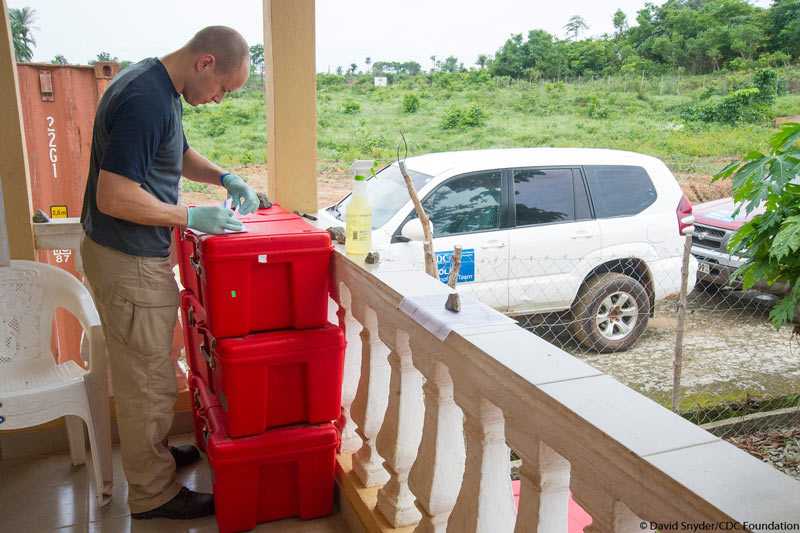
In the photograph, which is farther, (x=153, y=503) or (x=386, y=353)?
(x=153, y=503)

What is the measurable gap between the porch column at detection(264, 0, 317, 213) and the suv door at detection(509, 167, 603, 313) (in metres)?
2.29

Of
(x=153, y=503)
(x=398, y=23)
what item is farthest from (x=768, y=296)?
(x=398, y=23)

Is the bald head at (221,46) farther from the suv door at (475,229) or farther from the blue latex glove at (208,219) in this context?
the suv door at (475,229)

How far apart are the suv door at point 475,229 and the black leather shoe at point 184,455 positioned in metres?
2.12

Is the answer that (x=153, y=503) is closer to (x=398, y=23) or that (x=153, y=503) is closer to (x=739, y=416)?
(x=739, y=416)

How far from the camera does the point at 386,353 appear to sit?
186 cm

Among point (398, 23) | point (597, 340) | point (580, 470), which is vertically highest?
point (398, 23)

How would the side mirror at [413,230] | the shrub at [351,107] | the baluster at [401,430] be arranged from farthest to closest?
the shrub at [351,107], the side mirror at [413,230], the baluster at [401,430]

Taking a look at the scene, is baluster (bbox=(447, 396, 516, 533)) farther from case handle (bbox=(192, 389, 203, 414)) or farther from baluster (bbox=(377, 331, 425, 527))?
case handle (bbox=(192, 389, 203, 414))

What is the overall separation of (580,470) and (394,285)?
2.64 ft

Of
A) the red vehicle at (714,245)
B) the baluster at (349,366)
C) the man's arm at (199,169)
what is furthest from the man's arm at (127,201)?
the red vehicle at (714,245)

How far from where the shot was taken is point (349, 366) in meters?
2.17

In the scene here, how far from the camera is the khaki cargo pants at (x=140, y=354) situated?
1974 mm

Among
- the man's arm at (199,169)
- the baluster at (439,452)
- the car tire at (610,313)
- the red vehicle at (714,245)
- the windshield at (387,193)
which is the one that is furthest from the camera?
the red vehicle at (714,245)
